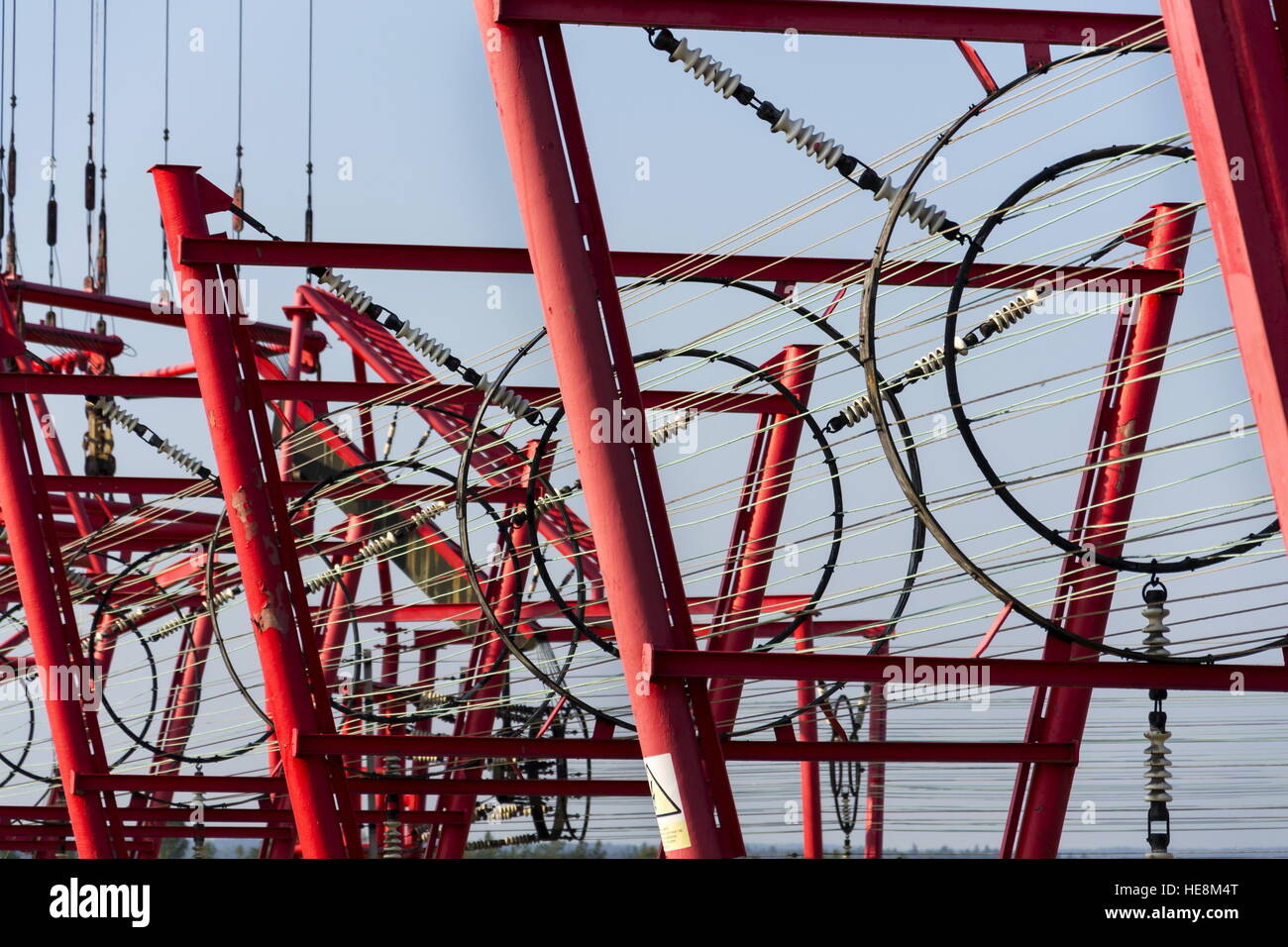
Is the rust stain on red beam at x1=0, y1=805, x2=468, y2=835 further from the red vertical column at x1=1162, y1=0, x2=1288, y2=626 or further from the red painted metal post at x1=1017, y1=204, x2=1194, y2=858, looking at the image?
the red vertical column at x1=1162, y1=0, x2=1288, y2=626

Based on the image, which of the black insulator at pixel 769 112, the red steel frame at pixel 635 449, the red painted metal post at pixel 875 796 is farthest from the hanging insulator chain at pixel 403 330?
the red painted metal post at pixel 875 796

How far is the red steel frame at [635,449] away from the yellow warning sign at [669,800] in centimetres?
2

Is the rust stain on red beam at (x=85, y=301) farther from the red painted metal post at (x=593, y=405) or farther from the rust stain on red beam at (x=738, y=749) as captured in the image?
the red painted metal post at (x=593, y=405)

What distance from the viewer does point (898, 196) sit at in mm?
4750

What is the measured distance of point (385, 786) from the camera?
8.86m

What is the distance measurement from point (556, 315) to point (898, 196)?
1.12 m

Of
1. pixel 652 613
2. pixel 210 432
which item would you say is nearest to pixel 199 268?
pixel 210 432

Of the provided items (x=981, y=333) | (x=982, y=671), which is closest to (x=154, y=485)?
(x=981, y=333)

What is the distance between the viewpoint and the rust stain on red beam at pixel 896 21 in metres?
4.84

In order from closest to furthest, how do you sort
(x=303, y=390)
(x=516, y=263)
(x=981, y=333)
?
(x=981, y=333) → (x=516, y=263) → (x=303, y=390)

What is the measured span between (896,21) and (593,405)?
4.56 feet

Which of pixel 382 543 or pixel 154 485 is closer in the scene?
pixel 382 543

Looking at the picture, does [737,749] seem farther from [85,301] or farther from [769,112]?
[85,301]
